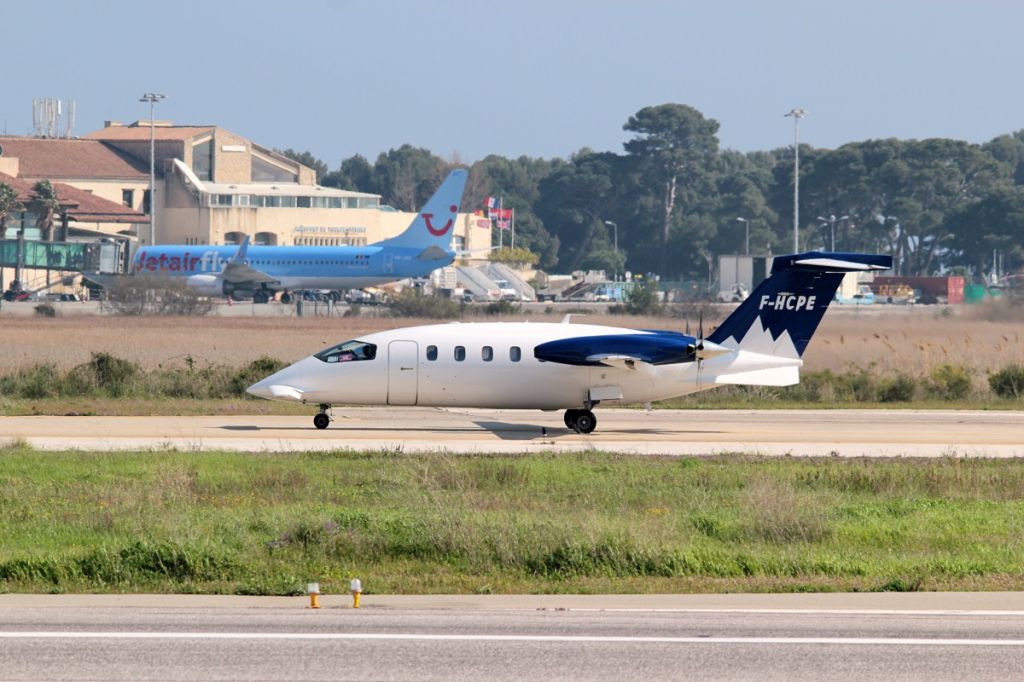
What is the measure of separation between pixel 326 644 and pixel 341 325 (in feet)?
199

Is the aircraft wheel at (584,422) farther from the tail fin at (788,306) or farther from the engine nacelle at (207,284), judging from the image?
the engine nacelle at (207,284)

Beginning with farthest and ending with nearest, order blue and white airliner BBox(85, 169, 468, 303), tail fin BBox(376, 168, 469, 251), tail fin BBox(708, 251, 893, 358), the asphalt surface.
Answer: tail fin BBox(376, 168, 469, 251), blue and white airliner BBox(85, 169, 468, 303), tail fin BBox(708, 251, 893, 358), the asphalt surface

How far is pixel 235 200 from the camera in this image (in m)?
124

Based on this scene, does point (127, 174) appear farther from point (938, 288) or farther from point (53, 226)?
point (938, 288)

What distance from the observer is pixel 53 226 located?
375 feet

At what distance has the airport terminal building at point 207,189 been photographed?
121 m

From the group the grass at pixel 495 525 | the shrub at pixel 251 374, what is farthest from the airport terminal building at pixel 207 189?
the grass at pixel 495 525

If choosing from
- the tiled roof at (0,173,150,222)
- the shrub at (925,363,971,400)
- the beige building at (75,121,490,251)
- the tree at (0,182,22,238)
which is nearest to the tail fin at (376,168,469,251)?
the beige building at (75,121,490,251)

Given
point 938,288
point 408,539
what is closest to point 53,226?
point 938,288

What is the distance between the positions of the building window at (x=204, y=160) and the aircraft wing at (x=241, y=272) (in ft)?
155

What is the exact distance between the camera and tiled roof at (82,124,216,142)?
13538 cm

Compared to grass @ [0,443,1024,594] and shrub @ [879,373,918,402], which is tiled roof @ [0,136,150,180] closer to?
shrub @ [879,373,918,402]

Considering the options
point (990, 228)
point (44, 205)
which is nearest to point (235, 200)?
point (44, 205)

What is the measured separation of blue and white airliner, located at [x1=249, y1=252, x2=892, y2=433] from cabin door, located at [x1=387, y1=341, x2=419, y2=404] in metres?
0.02
